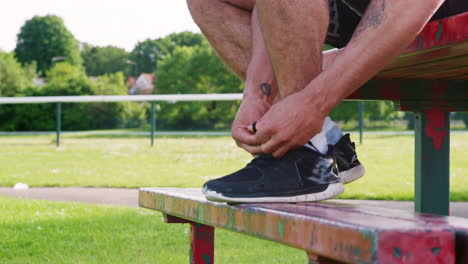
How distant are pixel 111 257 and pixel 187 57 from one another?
A: 102 ft

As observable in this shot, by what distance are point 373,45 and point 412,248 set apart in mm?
421

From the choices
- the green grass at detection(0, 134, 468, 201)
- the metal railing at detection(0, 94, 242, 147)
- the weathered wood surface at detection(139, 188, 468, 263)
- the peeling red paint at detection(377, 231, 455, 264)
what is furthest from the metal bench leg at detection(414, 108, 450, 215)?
the metal railing at detection(0, 94, 242, 147)

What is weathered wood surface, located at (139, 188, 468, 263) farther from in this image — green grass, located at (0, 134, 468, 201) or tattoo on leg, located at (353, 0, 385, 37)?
green grass, located at (0, 134, 468, 201)

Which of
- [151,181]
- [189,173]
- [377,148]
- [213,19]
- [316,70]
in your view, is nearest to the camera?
[316,70]

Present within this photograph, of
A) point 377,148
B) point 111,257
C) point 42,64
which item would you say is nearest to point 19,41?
point 42,64

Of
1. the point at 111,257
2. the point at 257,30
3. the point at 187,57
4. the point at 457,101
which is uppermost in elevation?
the point at 187,57

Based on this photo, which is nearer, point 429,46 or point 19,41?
point 429,46

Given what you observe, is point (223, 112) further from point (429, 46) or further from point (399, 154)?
point (429, 46)

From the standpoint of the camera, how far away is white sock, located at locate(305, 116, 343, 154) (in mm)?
1085

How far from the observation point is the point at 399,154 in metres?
7.12

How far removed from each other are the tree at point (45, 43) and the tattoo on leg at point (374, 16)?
51482mm

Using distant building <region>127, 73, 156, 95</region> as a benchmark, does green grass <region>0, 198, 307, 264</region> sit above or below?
below

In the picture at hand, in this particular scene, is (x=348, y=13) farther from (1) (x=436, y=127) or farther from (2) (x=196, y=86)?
(2) (x=196, y=86)

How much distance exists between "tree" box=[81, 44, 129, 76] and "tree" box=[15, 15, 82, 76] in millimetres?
8558
